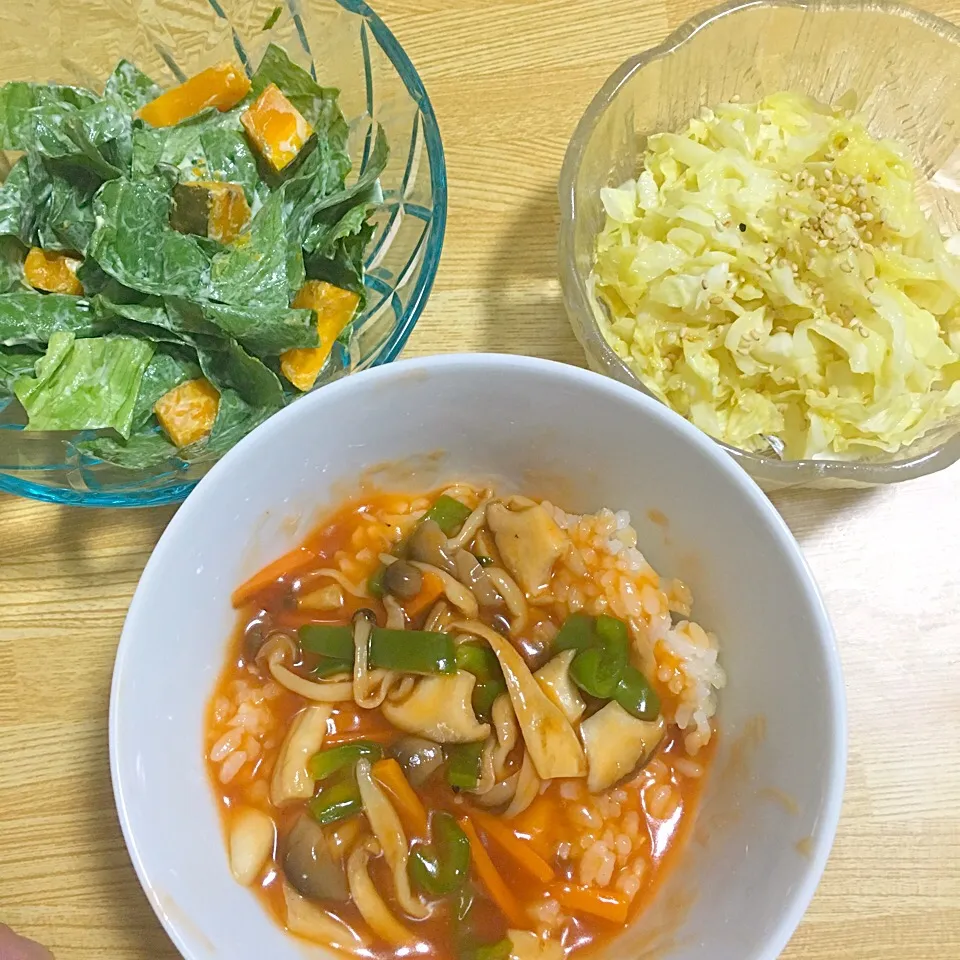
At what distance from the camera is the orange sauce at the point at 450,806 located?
1.16 m

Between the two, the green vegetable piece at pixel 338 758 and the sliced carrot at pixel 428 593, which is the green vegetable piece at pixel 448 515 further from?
the green vegetable piece at pixel 338 758

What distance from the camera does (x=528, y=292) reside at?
1.58m

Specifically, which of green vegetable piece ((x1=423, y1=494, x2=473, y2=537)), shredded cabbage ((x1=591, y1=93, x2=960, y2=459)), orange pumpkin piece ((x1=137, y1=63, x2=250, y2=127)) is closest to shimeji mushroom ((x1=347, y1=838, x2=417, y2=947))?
green vegetable piece ((x1=423, y1=494, x2=473, y2=537))

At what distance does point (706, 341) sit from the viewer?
4.89ft

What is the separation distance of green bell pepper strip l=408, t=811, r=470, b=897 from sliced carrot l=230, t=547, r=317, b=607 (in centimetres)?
40

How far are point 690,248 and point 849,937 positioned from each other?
3.54 ft

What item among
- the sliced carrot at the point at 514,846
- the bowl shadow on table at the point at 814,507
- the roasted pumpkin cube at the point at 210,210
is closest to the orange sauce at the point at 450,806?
the sliced carrot at the point at 514,846

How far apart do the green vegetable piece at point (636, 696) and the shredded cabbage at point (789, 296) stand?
1.44ft

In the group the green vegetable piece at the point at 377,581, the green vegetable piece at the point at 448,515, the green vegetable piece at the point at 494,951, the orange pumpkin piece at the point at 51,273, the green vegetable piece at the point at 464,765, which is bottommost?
the green vegetable piece at the point at 494,951

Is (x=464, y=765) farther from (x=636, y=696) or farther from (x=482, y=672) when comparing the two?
(x=636, y=696)

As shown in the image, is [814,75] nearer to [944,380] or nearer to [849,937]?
[944,380]

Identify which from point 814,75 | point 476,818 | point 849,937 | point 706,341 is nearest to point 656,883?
point 476,818

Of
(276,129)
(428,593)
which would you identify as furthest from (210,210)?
(428,593)

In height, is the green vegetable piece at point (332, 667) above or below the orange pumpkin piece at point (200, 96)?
below
